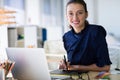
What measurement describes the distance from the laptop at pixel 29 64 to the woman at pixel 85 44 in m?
0.44

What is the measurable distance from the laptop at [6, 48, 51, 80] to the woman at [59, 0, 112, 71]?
44 centimetres

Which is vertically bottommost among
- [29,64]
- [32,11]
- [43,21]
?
[29,64]

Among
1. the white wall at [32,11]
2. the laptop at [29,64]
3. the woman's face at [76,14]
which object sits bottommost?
the laptop at [29,64]

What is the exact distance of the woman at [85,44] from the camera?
1578mm

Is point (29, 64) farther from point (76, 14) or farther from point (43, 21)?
point (43, 21)

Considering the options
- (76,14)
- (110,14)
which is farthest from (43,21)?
(76,14)

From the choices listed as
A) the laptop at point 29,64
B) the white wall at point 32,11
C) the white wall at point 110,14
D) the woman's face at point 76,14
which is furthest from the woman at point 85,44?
the white wall at point 32,11

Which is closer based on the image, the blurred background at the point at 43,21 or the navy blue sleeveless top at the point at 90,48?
the navy blue sleeveless top at the point at 90,48

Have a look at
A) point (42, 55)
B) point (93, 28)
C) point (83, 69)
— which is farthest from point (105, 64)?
point (42, 55)

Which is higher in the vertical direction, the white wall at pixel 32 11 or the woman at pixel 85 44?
the white wall at pixel 32 11

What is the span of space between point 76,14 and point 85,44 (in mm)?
231

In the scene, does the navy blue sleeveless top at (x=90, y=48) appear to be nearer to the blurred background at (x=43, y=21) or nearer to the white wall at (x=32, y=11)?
the blurred background at (x=43, y=21)

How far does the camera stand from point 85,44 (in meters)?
1.61

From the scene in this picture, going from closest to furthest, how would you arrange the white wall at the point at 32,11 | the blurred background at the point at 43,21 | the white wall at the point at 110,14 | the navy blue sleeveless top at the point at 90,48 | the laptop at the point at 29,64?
the laptop at the point at 29,64 < the navy blue sleeveless top at the point at 90,48 < the blurred background at the point at 43,21 < the white wall at the point at 110,14 < the white wall at the point at 32,11
